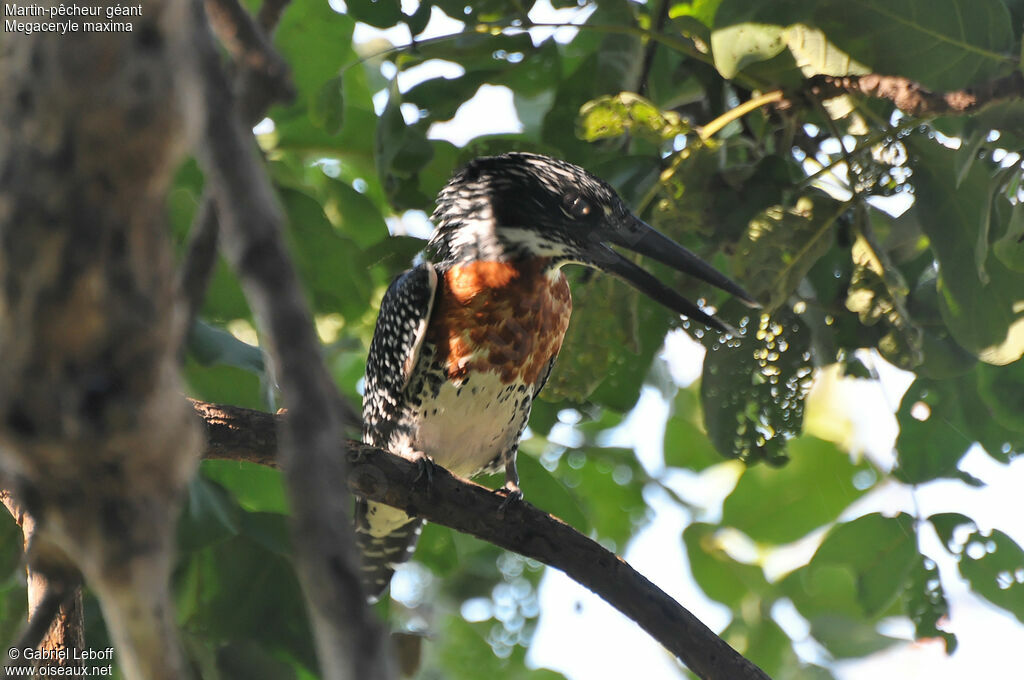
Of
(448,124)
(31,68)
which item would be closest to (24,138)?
(31,68)

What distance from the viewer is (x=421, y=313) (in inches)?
119

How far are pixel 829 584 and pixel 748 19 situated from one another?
2.28 m

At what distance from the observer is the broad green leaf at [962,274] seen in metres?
2.26

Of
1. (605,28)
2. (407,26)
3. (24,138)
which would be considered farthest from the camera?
(407,26)

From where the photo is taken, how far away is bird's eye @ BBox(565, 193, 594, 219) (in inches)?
118

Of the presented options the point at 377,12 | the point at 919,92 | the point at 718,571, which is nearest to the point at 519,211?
the point at 377,12

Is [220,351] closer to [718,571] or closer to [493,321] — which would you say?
[493,321]

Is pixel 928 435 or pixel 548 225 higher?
pixel 548 225

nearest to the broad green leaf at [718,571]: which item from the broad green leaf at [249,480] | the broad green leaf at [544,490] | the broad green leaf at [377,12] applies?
the broad green leaf at [544,490]

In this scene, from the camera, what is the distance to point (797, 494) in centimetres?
375

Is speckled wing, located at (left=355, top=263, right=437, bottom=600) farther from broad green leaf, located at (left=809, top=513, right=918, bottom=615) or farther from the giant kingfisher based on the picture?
broad green leaf, located at (left=809, top=513, right=918, bottom=615)

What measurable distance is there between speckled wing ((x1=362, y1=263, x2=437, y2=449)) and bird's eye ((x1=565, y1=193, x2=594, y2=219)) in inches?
18.3

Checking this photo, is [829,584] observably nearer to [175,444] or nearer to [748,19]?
[748,19]

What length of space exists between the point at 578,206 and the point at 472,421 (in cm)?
75
